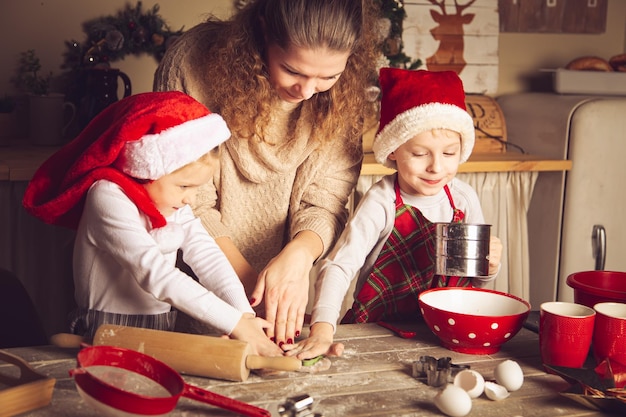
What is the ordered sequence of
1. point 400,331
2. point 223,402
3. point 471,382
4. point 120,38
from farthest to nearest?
point 120,38 → point 400,331 → point 471,382 → point 223,402

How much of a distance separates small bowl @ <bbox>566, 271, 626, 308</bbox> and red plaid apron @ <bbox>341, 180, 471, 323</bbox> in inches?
13.8

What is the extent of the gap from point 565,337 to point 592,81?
2.10 metres

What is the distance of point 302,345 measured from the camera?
1277 millimetres

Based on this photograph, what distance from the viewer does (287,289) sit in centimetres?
153

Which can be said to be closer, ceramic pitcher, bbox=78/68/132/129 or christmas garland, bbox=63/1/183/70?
ceramic pitcher, bbox=78/68/132/129

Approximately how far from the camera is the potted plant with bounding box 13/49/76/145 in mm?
2566

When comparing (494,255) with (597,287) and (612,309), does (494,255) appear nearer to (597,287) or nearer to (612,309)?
(597,287)

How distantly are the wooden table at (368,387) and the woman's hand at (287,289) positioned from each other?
6.0 inches

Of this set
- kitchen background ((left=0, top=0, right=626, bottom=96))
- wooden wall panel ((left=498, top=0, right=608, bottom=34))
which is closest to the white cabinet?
wooden wall panel ((left=498, top=0, right=608, bottom=34))

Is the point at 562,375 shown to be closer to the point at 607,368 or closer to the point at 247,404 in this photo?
the point at 607,368

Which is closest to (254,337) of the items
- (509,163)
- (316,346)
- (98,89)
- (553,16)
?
(316,346)

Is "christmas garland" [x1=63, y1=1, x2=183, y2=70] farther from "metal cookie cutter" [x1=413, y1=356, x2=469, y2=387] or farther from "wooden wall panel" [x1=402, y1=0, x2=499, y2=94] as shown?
"metal cookie cutter" [x1=413, y1=356, x2=469, y2=387]

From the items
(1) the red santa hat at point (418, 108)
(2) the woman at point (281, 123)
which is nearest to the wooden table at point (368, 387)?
(2) the woman at point (281, 123)

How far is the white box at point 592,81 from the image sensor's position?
303 cm
